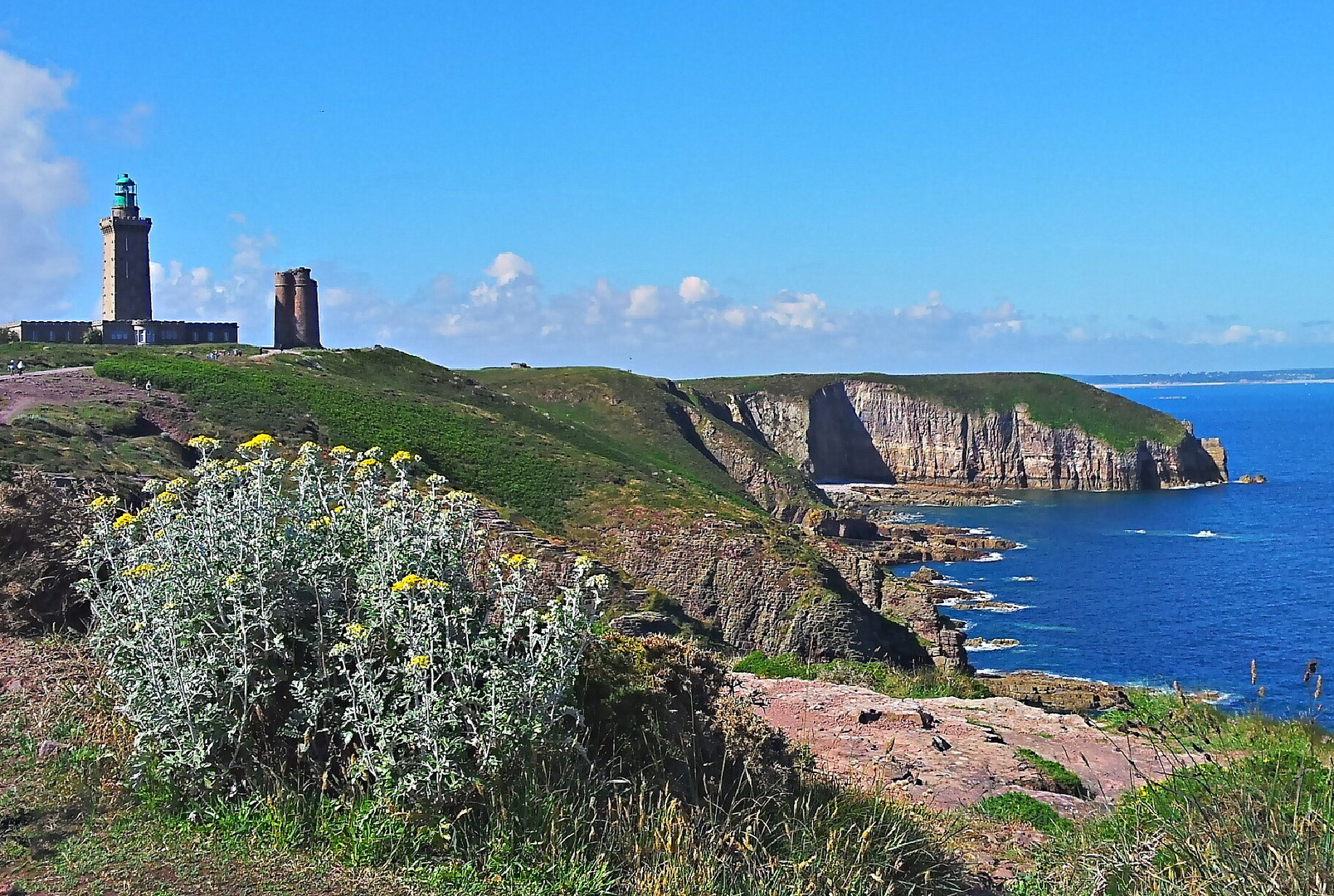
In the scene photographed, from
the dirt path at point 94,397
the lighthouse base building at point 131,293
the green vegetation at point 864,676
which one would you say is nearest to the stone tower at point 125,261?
the lighthouse base building at point 131,293

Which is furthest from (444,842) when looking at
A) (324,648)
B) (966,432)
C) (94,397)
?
(966,432)

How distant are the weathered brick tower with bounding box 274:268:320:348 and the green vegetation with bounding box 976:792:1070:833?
5605 centimetres

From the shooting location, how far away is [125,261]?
71.8 meters

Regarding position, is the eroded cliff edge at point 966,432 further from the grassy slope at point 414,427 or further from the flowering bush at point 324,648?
the flowering bush at point 324,648

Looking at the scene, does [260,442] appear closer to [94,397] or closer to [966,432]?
[94,397]

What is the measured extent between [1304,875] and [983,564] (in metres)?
73.4

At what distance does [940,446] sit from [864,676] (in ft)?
402

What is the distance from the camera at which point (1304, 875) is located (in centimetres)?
537

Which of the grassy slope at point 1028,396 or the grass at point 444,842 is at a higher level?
the grassy slope at point 1028,396

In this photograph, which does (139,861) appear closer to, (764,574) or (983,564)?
(764,574)

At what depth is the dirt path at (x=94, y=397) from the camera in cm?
3184

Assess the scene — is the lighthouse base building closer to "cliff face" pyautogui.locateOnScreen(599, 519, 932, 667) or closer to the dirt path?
the dirt path

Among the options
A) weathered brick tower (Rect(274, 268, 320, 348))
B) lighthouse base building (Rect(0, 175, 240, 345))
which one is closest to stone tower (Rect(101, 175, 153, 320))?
lighthouse base building (Rect(0, 175, 240, 345))

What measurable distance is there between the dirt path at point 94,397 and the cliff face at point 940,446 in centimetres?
9429
